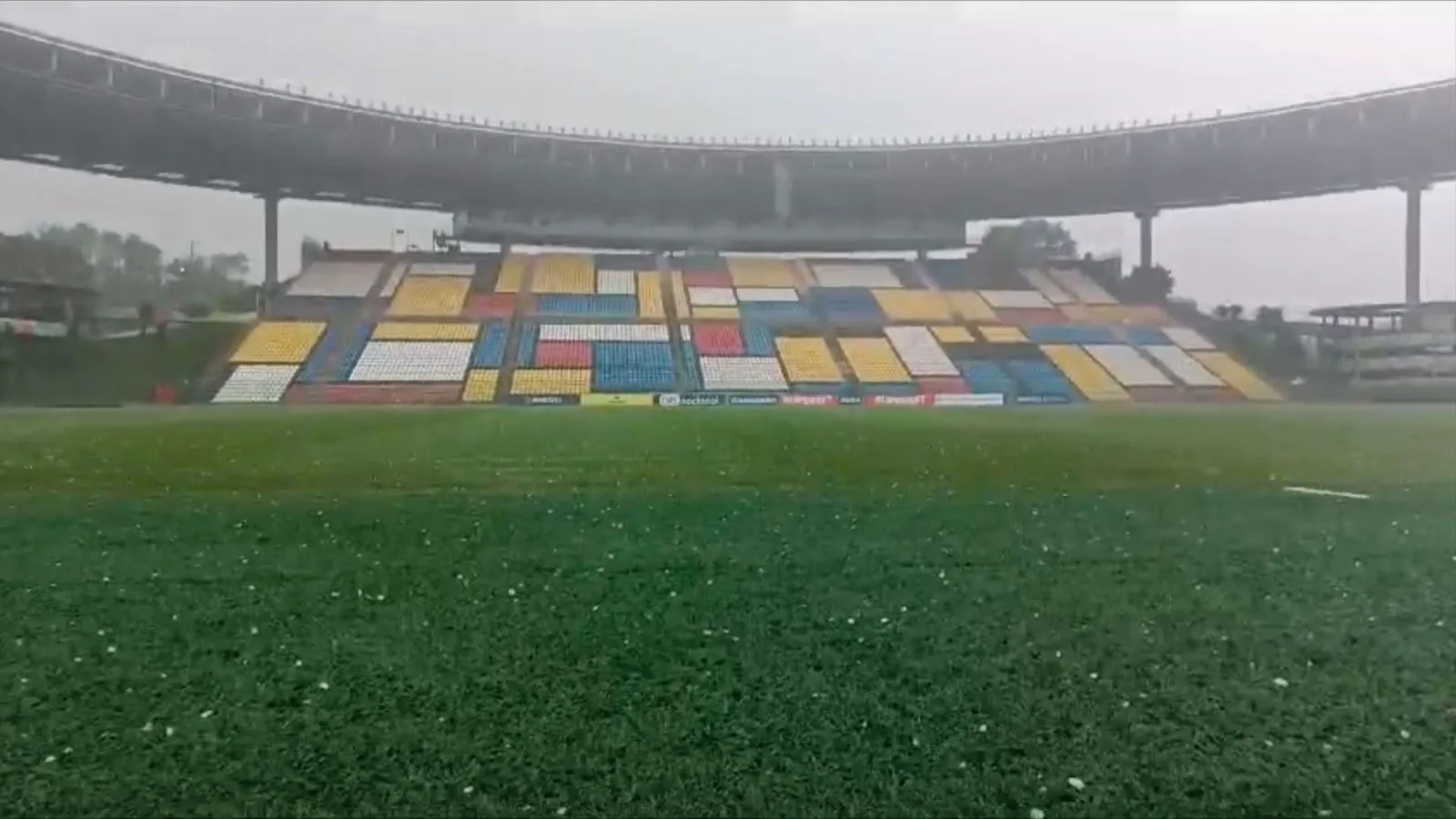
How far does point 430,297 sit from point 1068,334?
643 inches

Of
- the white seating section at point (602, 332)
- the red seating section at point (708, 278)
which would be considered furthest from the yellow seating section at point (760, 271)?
the white seating section at point (602, 332)

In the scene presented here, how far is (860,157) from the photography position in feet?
103

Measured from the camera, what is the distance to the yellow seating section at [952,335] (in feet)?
87.0

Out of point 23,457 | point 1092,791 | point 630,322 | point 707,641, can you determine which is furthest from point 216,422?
point 630,322

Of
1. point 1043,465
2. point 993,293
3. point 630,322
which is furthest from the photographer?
point 993,293

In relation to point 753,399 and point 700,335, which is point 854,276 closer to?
point 700,335

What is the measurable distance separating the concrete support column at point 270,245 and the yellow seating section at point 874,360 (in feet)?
45.2

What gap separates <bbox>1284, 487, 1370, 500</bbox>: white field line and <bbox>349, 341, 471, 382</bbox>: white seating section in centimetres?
1859

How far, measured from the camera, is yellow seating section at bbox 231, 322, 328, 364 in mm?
22517

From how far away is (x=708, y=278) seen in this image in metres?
31.1

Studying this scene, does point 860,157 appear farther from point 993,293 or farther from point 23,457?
point 23,457

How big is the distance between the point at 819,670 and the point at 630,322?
81.9 ft

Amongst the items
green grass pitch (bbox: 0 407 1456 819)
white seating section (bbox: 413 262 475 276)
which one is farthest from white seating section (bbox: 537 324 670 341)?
green grass pitch (bbox: 0 407 1456 819)

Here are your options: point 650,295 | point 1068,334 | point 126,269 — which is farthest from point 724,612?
point 650,295
